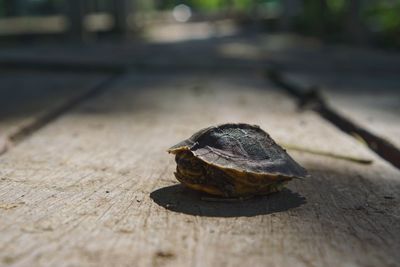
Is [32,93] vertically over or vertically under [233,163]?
under

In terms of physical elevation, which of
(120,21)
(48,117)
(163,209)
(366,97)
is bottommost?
Answer: (120,21)

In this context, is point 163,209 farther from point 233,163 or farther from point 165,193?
point 233,163

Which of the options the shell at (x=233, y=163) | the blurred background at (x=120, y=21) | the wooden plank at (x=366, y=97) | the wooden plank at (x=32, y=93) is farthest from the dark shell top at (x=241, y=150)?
the blurred background at (x=120, y=21)

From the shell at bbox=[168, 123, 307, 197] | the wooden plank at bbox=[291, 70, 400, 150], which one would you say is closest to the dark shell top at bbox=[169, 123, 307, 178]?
the shell at bbox=[168, 123, 307, 197]

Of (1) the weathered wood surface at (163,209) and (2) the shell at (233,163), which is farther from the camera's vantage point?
(2) the shell at (233,163)

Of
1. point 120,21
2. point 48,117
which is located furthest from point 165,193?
→ point 120,21

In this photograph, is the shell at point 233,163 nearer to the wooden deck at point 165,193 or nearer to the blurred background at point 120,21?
the wooden deck at point 165,193

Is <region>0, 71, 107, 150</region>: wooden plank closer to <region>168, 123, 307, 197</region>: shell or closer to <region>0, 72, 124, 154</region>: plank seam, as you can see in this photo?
<region>0, 72, 124, 154</region>: plank seam

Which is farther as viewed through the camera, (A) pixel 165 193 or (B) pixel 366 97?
(B) pixel 366 97
